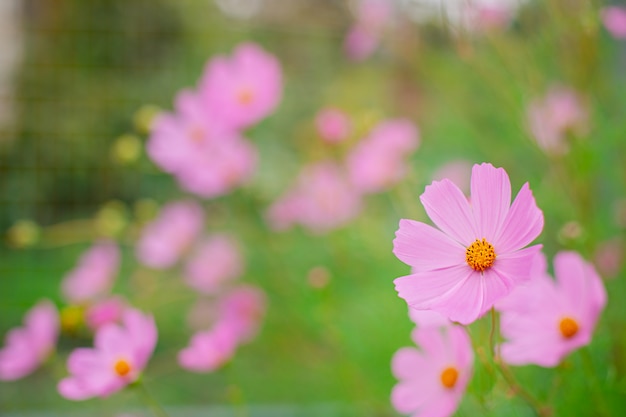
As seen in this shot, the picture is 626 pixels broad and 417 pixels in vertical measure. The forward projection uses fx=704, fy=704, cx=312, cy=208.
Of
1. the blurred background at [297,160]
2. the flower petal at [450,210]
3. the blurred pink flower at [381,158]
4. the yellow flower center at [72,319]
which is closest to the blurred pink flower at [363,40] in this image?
the blurred background at [297,160]

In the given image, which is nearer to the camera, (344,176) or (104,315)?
(104,315)

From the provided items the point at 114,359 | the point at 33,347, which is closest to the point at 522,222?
the point at 114,359

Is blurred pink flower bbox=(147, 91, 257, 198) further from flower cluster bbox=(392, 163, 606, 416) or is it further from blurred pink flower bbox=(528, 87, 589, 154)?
flower cluster bbox=(392, 163, 606, 416)

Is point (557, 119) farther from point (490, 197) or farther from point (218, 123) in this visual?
point (490, 197)

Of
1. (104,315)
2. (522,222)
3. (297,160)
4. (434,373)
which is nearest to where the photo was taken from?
(522,222)

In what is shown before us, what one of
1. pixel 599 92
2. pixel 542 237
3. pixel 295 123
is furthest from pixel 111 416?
pixel 295 123
